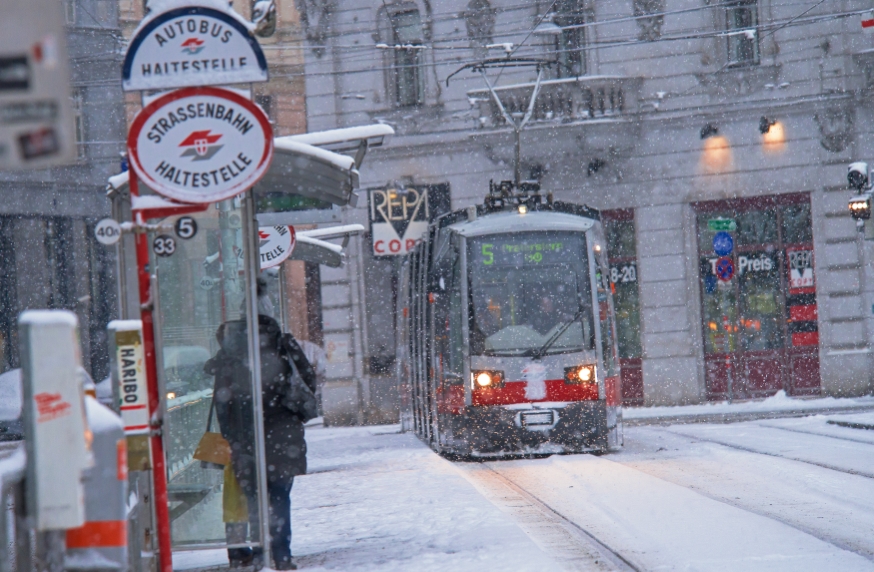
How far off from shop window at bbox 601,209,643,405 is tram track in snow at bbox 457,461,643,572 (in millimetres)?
12946

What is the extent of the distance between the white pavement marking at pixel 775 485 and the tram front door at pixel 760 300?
9.49 metres

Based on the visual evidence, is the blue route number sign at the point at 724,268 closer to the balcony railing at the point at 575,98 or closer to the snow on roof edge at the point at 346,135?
the balcony railing at the point at 575,98

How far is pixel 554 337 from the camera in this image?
15.1m

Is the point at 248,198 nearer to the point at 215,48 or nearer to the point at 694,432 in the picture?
the point at 215,48

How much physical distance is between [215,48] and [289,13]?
27956mm

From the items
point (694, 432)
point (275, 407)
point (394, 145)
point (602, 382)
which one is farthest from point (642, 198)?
point (275, 407)

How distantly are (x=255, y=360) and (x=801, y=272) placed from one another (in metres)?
19.5

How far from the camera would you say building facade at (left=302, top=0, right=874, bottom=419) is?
2448cm

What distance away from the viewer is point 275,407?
306 inches

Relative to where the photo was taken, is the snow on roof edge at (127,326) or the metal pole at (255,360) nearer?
the snow on roof edge at (127,326)

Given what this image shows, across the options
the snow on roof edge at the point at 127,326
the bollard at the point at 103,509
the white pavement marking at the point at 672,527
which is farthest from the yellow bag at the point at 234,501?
the bollard at the point at 103,509

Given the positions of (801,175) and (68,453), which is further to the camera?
(801,175)

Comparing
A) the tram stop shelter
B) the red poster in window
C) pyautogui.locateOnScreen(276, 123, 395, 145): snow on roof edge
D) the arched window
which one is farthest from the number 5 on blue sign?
the red poster in window

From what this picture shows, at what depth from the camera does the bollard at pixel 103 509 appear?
418cm
